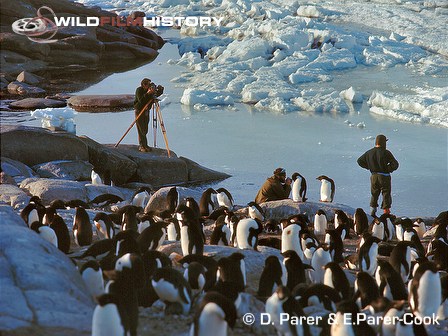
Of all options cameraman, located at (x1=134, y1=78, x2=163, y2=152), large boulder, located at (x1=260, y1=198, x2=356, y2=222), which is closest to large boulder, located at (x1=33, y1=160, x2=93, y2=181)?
cameraman, located at (x1=134, y1=78, x2=163, y2=152)

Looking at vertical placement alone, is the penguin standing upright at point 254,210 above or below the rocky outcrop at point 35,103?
below

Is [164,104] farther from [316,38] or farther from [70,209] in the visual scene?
[70,209]

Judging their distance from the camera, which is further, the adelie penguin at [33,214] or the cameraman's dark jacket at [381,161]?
the cameraman's dark jacket at [381,161]

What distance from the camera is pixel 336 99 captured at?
58.5ft

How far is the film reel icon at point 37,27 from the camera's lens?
25.3 metres

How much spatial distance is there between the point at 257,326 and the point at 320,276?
176cm

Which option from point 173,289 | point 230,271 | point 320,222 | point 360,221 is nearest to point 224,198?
point 320,222

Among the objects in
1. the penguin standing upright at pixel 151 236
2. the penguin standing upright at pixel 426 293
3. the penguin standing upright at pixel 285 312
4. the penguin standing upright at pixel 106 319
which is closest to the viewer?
the penguin standing upright at pixel 106 319

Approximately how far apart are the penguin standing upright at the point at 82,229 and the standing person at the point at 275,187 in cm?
351

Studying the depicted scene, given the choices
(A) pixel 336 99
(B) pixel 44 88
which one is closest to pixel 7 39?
(B) pixel 44 88

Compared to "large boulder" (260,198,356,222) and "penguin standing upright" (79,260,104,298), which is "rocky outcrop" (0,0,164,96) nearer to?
"large boulder" (260,198,356,222)

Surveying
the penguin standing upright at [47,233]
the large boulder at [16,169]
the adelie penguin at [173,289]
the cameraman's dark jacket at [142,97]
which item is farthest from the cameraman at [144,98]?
the adelie penguin at [173,289]

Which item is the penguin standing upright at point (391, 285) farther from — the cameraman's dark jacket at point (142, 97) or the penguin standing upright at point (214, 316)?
the cameraman's dark jacket at point (142, 97)

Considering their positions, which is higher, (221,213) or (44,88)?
(44,88)
